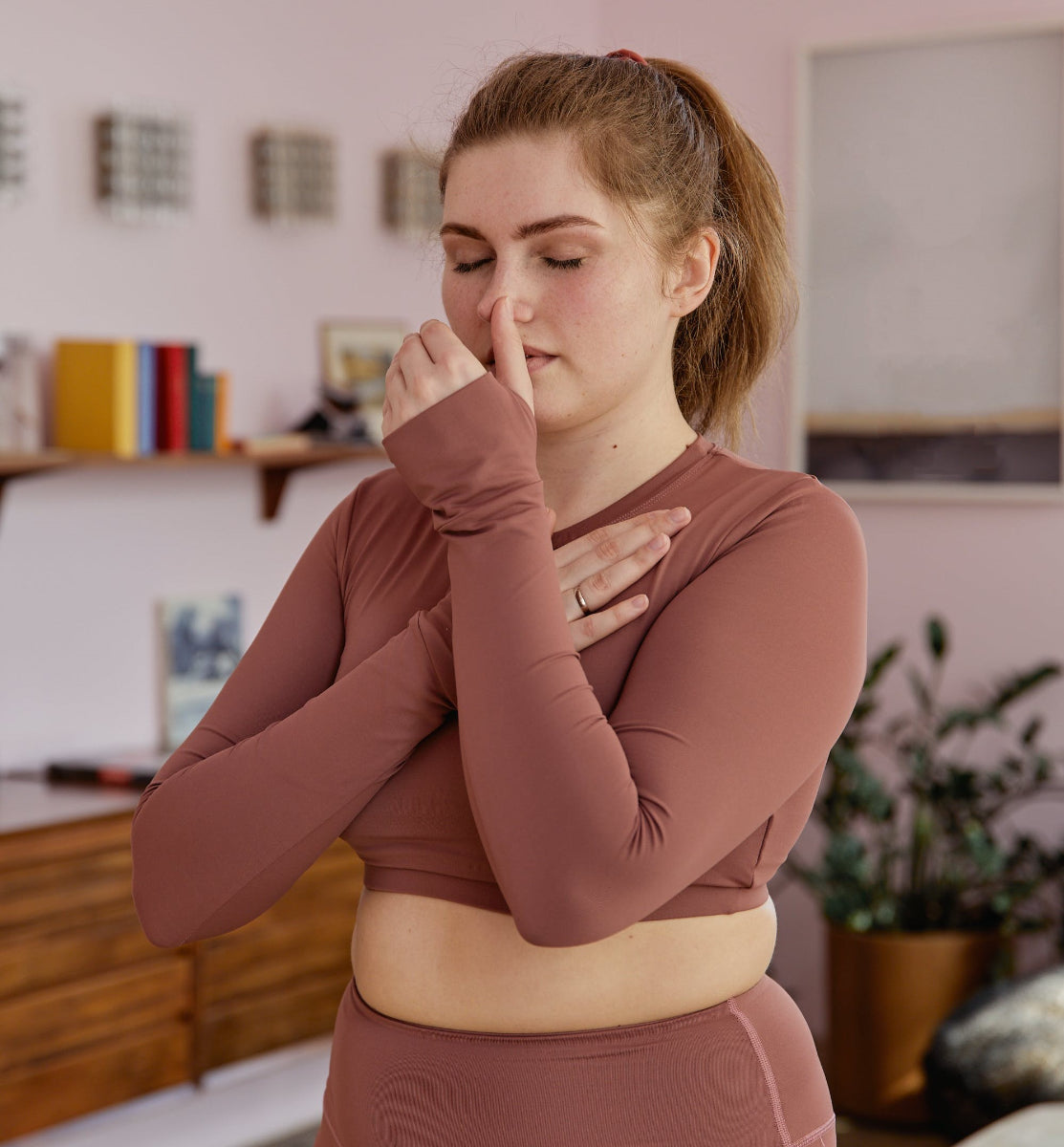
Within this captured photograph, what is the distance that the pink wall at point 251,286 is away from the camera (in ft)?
11.1

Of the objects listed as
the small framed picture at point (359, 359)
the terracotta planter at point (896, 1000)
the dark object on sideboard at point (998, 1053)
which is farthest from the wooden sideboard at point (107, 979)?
the dark object on sideboard at point (998, 1053)

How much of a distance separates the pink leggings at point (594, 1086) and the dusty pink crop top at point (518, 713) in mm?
100

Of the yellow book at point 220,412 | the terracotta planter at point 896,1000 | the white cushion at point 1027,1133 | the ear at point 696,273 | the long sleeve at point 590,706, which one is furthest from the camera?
the terracotta planter at point 896,1000

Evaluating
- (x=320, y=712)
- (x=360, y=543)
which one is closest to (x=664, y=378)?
(x=360, y=543)

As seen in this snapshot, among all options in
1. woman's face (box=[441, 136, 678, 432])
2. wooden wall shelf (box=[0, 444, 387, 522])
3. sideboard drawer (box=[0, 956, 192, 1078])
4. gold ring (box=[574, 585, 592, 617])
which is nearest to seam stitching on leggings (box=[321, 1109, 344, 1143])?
gold ring (box=[574, 585, 592, 617])

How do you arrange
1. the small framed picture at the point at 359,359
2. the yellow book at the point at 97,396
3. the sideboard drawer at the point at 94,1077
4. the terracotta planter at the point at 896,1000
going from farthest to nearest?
1. the small framed picture at the point at 359,359
2. the terracotta planter at the point at 896,1000
3. the yellow book at the point at 97,396
4. the sideboard drawer at the point at 94,1077

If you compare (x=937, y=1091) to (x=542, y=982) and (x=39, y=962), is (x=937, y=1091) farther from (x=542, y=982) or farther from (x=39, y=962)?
(x=542, y=982)

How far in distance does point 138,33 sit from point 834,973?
2.80 m

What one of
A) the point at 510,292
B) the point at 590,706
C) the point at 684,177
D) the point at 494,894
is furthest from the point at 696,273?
the point at 494,894

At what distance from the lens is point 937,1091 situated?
357cm

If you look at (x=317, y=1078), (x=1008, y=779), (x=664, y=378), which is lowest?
(x=317, y=1078)

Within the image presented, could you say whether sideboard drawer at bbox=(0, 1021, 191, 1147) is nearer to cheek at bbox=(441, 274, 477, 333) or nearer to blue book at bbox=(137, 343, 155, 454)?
blue book at bbox=(137, 343, 155, 454)

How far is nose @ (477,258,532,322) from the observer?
45.0 inches

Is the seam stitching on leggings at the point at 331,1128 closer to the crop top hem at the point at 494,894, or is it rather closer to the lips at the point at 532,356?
the crop top hem at the point at 494,894
